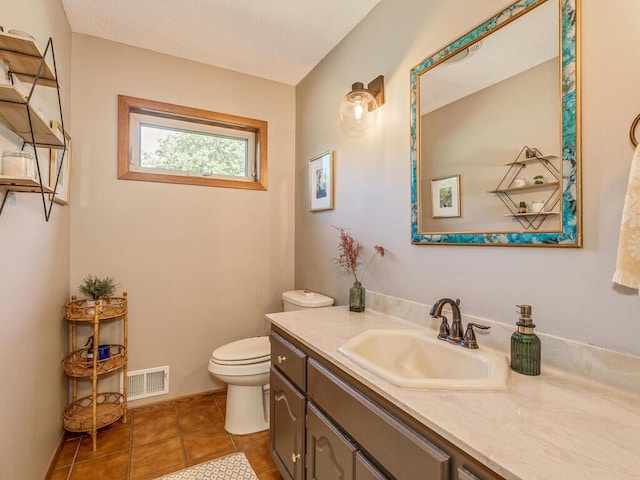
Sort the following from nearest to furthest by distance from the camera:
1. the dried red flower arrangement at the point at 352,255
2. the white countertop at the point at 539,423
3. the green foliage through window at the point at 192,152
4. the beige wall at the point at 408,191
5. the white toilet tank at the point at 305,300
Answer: the white countertop at the point at 539,423
the beige wall at the point at 408,191
the dried red flower arrangement at the point at 352,255
the white toilet tank at the point at 305,300
the green foliage through window at the point at 192,152

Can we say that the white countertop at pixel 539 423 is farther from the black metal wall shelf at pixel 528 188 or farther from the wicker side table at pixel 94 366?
the wicker side table at pixel 94 366

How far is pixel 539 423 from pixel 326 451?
74cm

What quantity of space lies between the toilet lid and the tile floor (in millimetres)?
476

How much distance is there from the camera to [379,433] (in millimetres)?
906

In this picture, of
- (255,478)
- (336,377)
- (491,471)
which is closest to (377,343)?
(336,377)

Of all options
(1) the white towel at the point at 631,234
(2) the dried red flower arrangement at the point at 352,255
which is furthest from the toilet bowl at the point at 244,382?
(1) the white towel at the point at 631,234

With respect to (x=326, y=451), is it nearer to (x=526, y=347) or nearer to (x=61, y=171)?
(x=526, y=347)

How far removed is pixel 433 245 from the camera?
145cm

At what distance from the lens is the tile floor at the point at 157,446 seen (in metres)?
1.68

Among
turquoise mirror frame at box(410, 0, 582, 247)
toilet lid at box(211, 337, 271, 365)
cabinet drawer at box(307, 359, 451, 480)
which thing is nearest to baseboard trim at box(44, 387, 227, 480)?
toilet lid at box(211, 337, 271, 365)

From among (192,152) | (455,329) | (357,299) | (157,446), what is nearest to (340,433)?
(455,329)

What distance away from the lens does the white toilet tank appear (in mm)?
2074

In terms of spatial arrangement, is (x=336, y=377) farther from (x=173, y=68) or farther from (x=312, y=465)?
(x=173, y=68)

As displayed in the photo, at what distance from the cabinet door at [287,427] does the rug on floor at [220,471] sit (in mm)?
202
